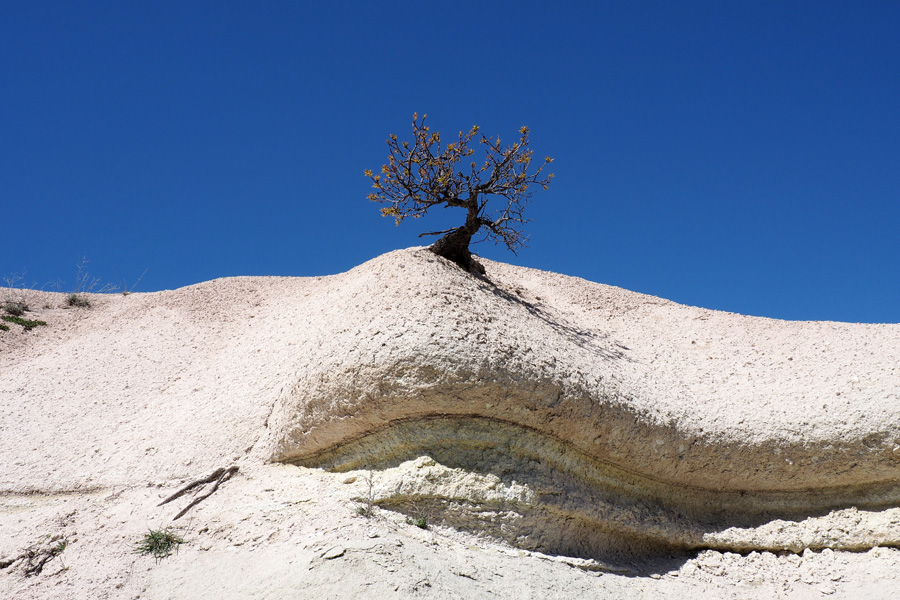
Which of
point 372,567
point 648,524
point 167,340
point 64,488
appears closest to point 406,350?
→ point 372,567

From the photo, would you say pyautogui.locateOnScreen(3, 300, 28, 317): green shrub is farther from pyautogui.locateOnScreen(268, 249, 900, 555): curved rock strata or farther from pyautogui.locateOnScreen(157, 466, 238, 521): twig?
pyautogui.locateOnScreen(157, 466, 238, 521): twig

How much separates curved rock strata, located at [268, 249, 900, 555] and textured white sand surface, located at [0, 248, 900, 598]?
2 cm

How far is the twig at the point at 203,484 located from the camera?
685 centimetres

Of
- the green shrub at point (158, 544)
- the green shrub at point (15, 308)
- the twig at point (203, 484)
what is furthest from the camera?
the green shrub at point (15, 308)

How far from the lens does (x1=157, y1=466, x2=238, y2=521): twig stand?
685 centimetres

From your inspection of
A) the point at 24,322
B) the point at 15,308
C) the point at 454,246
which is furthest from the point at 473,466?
the point at 15,308

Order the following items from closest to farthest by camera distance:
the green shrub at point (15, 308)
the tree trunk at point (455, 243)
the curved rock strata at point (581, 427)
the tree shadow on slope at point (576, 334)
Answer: the curved rock strata at point (581, 427)
the tree shadow on slope at point (576, 334)
the tree trunk at point (455, 243)
the green shrub at point (15, 308)

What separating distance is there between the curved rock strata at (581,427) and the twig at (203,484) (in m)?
0.59

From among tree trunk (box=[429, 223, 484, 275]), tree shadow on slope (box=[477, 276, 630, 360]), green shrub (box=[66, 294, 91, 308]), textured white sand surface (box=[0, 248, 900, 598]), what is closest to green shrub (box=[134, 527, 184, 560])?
textured white sand surface (box=[0, 248, 900, 598])

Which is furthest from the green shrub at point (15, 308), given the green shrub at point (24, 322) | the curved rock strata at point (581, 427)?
the curved rock strata at point (581, 427)

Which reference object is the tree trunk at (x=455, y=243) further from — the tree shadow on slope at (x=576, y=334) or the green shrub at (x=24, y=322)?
the green shrub at (x=24, y=322)

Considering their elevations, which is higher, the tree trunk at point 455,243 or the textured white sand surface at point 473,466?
the tree trunk at point 455,243

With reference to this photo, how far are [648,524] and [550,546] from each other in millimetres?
1406

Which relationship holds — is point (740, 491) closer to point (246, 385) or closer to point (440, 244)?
point (440, 244)
